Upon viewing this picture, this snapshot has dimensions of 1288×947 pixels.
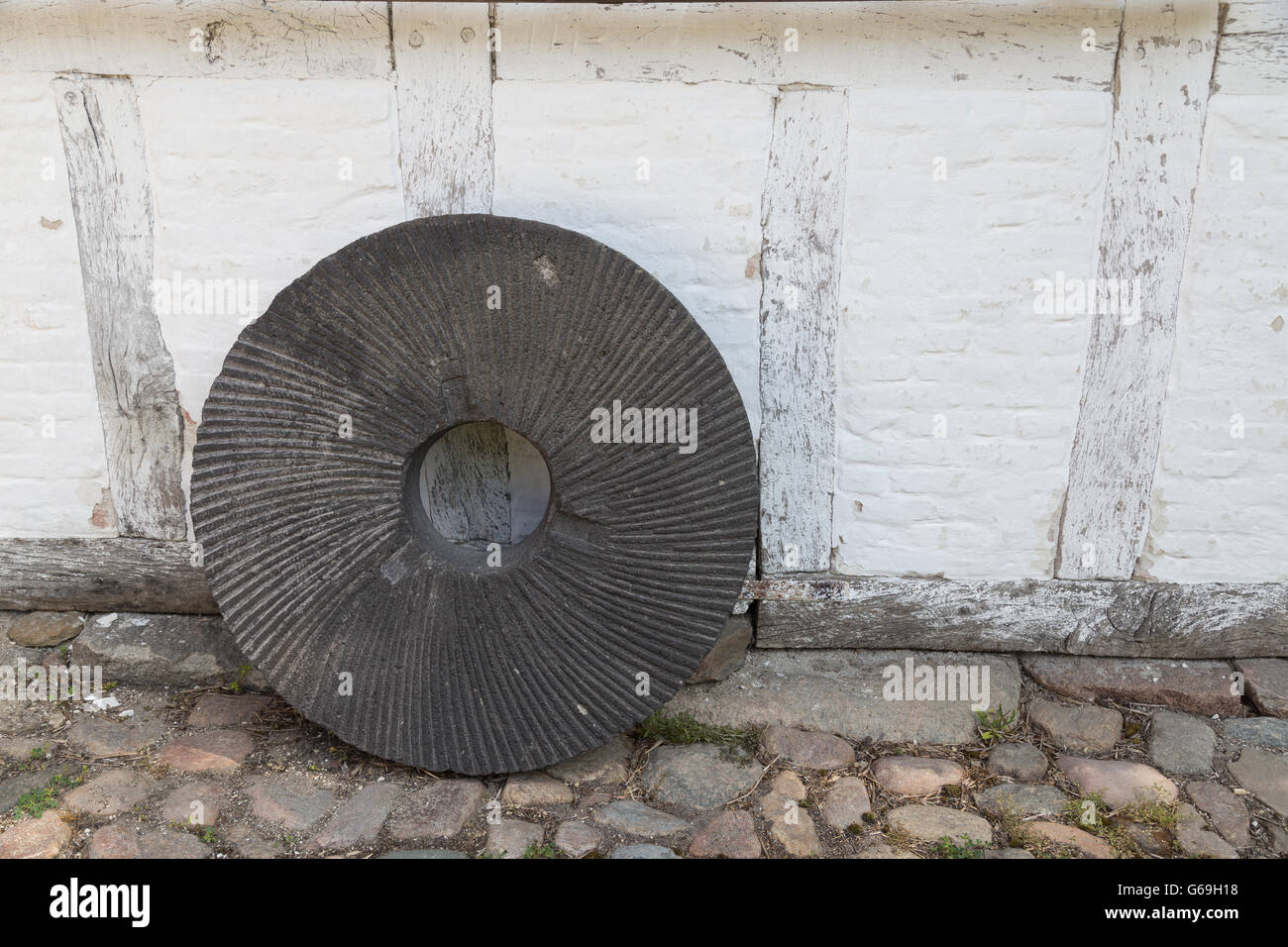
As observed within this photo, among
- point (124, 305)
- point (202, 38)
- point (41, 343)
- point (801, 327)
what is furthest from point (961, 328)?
point (41, 343)

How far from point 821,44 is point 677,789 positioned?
1.99 m

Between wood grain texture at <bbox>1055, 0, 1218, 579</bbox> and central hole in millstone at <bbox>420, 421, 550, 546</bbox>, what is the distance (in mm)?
1584

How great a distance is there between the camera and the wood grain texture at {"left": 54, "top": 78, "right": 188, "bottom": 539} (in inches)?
110

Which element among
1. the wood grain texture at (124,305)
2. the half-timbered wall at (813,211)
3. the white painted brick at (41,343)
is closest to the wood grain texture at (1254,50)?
the half-timbered wall at (813,211)

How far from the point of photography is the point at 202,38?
107 inches

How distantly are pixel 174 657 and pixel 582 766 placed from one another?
1.32 m

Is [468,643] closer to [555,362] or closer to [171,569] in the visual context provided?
[555,362]

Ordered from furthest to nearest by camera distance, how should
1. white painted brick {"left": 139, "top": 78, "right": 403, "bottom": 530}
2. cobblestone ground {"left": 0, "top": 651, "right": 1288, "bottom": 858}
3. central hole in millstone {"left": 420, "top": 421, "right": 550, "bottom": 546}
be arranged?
1. central hole in millstone {"left": 420, "top": 421, "right": 550, "bottom": 546}
2. white painted brick {"left": 139, "top": 78, "right": 403, "bottom": 530}
3. cobblestone ground {"left": 0, "top": 651, "right": 1288, "bottom": 858}

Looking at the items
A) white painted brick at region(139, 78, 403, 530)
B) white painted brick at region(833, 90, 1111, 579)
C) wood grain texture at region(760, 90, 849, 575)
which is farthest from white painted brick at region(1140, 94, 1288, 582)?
white painted brick at region(139, 78, 403, 530)

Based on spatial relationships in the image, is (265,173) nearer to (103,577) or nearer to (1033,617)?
(103,577)

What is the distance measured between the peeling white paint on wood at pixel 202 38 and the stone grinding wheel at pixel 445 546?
567mm

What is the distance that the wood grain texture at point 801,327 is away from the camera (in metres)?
2.72

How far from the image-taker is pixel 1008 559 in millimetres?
3055

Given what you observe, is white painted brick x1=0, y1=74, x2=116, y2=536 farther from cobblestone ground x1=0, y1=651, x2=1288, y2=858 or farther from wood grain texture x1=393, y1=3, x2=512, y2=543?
wood grain texture x1=393, y1=3, x2=512, y2=543
